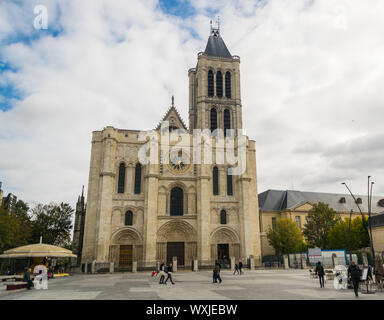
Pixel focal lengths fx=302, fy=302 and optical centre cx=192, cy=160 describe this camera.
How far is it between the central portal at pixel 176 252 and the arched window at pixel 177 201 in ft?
11.2

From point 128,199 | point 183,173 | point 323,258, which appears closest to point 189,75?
point 183,173

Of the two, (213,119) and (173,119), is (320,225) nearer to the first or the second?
(213,119)

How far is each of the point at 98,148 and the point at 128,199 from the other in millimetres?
6952

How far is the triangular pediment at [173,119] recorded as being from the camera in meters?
38.8

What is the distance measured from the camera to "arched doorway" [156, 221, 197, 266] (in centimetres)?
3325

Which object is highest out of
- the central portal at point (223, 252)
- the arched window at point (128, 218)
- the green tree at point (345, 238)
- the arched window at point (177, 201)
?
the arched window at point (177, 201)

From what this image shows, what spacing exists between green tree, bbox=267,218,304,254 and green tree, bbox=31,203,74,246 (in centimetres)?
2757

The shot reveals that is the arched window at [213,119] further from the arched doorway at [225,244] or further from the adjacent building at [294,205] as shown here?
the adjacent building at [294,205]

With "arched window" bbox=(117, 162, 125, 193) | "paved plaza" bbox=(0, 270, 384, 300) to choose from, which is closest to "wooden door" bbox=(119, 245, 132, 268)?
"arched window" bbox=(117, 162, 125, 193)

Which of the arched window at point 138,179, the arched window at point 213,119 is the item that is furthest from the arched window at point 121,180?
the arched window at point 213,119

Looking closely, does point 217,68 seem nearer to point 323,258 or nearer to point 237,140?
point 237,140

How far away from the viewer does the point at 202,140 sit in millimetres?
35812

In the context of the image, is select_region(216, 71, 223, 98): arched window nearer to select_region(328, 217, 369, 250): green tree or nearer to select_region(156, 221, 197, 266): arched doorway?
select_region(156, 221, 197, 266): arched doorway

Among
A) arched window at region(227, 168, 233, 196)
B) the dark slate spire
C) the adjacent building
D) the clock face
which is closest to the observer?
the clock face
